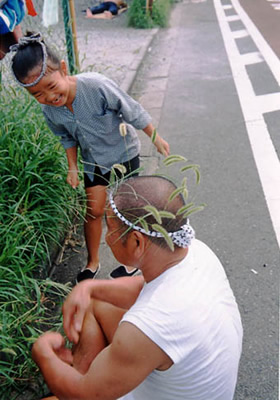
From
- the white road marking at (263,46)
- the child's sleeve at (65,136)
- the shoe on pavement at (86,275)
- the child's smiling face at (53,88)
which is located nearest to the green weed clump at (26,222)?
the shoe on pavement at (86,275)

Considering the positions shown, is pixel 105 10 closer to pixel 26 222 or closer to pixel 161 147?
pixel 161 147

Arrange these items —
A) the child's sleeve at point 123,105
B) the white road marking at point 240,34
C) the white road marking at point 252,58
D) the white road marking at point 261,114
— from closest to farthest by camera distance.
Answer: the child's sleeve at point 123,105 → the white road marking at point 261,114 → the white road marking at point 252,58 → the white road marking at point 240,34

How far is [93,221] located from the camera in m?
2.81

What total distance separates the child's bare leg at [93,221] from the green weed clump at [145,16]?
7.43m

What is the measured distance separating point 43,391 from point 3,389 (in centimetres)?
17

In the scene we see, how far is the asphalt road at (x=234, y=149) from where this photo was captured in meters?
2.44

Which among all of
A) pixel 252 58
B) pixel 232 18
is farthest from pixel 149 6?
pixel 252 58

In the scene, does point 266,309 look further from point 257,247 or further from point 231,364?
point 231,364

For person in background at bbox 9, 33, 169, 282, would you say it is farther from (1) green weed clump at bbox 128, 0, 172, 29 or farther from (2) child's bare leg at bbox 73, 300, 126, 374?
(1) green weed clump at bbox 128, 0, 172, 29

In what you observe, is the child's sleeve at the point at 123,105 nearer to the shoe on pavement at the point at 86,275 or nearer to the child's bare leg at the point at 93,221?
the child's bare leg at the point at 93,221

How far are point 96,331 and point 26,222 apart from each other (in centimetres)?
93

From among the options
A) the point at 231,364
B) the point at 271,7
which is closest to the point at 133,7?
the point at 271,7

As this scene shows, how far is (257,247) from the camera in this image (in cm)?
298

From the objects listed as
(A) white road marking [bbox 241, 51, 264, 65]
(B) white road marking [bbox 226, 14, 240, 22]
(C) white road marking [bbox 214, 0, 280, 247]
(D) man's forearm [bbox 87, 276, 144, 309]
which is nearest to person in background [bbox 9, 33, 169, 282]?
(D) man's forearm [bbox 87, 276, 144, 309]
